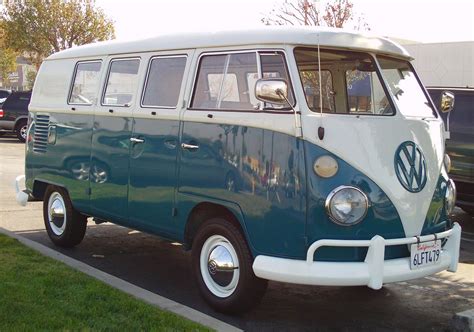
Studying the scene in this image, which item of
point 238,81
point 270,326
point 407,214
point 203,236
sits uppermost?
point 238,81

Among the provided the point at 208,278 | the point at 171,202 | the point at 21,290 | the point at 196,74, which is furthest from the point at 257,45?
the point at 21,290

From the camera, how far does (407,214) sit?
183 inches

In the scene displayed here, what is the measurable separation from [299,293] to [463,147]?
4.37m

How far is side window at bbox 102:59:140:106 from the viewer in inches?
239

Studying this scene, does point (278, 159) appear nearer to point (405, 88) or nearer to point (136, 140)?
point (405, 88)

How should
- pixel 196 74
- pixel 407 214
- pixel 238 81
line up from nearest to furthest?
pixel 407 214 < pixel 238 81 < pixel 196 74

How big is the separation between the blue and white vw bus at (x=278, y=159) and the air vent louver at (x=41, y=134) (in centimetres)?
128

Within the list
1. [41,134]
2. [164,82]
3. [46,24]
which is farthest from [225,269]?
[46,24]

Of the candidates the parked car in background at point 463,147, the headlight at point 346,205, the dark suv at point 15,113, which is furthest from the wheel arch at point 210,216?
the dark suv at point 15,113

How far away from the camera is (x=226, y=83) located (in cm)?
509

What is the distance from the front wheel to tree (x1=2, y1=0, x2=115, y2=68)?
3417cm

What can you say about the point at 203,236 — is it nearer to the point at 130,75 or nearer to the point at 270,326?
the point at 270,326

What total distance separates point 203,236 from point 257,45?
1655mm

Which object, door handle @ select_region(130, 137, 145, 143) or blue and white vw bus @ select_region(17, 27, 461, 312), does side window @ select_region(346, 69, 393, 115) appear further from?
door handle @ select_region(130, 137, 145, 143)
